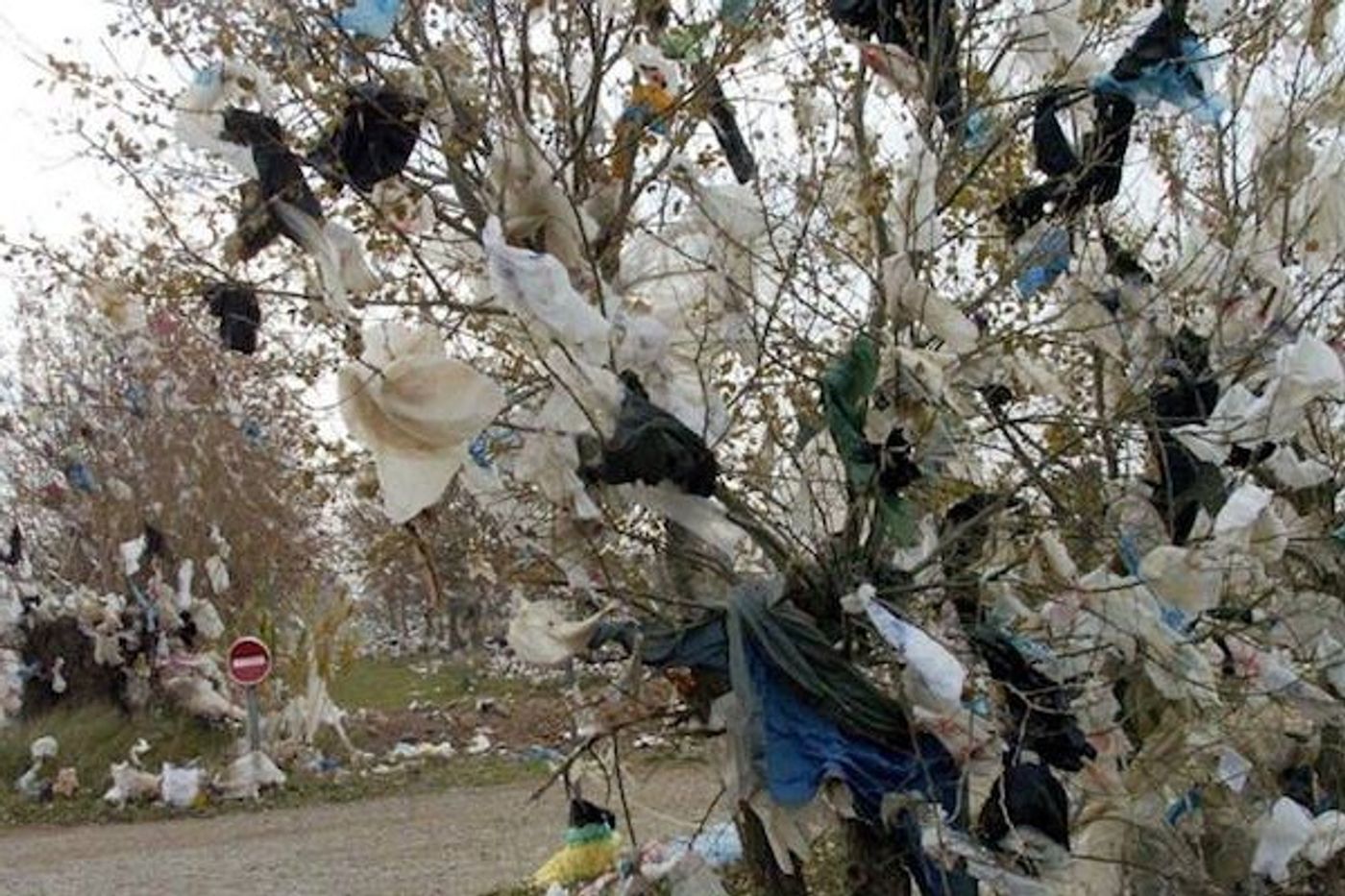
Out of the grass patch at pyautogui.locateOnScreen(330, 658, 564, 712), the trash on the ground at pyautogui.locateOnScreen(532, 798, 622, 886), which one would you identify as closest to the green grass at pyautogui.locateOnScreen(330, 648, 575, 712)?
the grass patch at pyautogui.locateOnScreen(330, 658, 564, 712)

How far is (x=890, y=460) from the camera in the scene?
15.6ft

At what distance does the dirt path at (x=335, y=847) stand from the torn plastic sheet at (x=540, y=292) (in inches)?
216

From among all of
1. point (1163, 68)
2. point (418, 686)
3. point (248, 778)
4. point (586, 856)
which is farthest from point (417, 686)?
point (1163, 68)

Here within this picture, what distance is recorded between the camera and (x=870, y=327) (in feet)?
16.7

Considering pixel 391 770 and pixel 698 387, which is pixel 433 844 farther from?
pixel 698 387

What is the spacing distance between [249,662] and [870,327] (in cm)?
945

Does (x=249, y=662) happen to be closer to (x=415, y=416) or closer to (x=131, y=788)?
(x=131, y=788)

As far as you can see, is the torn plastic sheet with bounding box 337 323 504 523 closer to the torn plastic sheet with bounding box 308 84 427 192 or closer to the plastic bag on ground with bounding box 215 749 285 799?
the torn plastic sheet with bounding box 308 84 427 192

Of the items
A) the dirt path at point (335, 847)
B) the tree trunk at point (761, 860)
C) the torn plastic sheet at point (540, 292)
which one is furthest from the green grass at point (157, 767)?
the torn plastic sheet at point (540, 292)

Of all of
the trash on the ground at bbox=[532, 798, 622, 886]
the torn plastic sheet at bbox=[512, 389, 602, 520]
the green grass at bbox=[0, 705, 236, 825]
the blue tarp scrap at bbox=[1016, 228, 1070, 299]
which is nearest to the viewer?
the torn plastic sheet at bbox=[512, 389, 602, 520]

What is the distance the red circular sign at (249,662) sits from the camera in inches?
525

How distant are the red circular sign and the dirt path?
123 centimetres

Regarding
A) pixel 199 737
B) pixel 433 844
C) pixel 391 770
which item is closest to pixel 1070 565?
pixel 433 844

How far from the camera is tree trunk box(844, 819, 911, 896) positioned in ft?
17.3
